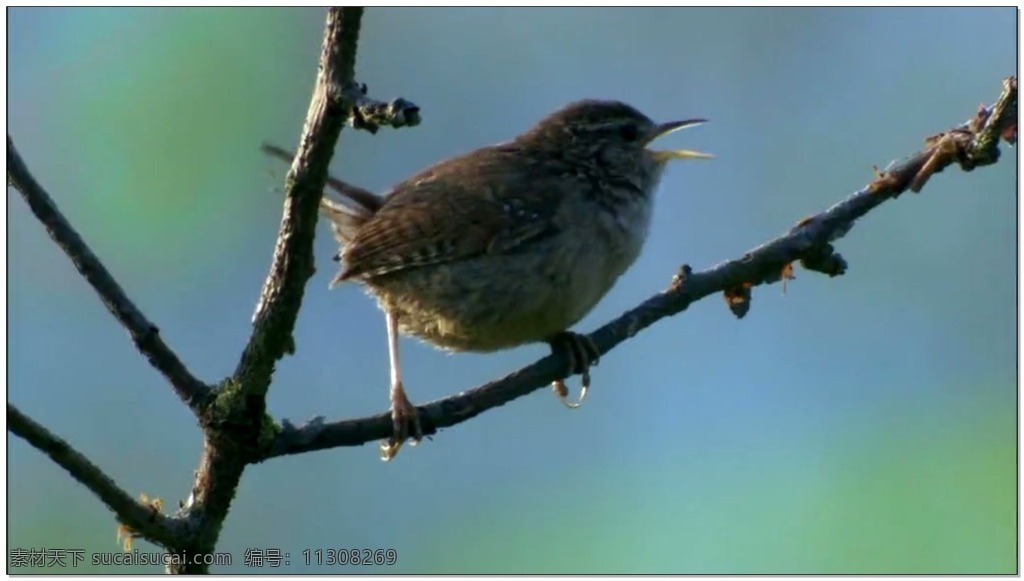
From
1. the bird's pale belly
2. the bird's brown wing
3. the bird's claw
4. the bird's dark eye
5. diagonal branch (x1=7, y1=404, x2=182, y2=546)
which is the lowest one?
diagonal branch (x1=7, y1=404, x2=182, y2=546)

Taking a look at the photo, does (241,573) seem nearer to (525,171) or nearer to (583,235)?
(583,235)

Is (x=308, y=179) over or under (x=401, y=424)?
over

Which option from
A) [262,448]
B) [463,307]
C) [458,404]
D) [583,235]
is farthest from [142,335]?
[583,235]

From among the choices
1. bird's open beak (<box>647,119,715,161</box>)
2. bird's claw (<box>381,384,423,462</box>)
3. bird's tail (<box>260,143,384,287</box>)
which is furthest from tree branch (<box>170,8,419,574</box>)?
bird's open beak (<box>647,119,715,161</box>)

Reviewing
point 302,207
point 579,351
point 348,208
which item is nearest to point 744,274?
point 579,351

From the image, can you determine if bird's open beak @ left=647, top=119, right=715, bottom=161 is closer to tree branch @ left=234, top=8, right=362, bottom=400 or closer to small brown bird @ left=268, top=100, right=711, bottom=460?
small brown bird @ left=268, top=100, right=711, bottom=460

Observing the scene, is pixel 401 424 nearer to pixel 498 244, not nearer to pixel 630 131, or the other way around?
pixel 498 244
